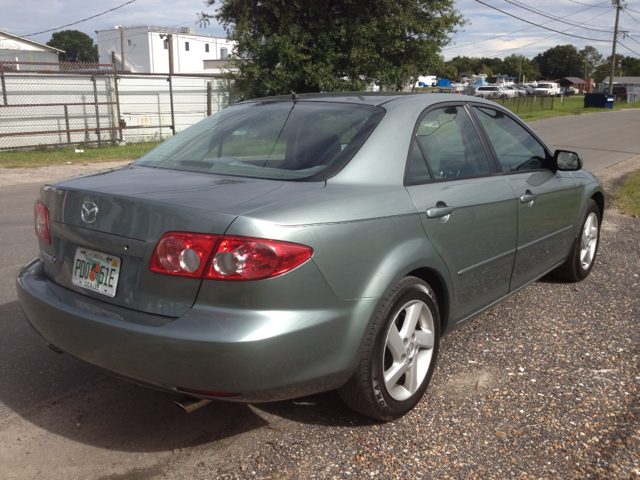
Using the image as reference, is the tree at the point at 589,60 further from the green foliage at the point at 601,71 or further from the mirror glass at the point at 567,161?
the mirror glass at the point at 567,161

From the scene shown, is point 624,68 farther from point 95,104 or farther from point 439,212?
point 439,212

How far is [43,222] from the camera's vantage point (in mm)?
3023

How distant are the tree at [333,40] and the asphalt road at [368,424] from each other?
1498 centimetres

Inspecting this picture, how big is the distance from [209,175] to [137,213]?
0.57 metres

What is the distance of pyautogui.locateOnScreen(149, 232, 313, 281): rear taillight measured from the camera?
2.36m

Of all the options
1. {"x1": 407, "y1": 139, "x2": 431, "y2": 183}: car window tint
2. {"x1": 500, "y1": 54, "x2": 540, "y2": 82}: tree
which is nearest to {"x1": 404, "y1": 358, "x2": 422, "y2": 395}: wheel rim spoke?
{"x1": 407, "y1": 139, "x2": 431, "y2": 183}: car window tint

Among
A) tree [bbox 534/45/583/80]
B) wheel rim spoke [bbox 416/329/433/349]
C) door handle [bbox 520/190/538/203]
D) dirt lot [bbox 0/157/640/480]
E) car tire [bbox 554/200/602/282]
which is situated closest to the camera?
dirt lot [bbox 0/157/640/480]

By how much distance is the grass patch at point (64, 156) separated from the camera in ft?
46.9

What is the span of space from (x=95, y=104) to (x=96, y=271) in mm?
16561

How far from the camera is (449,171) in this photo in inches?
138

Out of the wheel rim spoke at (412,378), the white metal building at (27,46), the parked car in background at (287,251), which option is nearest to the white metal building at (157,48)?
the white metal building at (27,46)

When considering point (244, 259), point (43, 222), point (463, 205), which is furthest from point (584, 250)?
point (43, 222)

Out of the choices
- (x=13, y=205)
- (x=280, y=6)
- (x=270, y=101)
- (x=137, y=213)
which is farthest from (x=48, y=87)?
(x=137, y=213)

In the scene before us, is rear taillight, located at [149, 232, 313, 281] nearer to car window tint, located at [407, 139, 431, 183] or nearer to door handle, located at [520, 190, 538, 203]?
car window tint, located at [407, 139, 431, 183]
